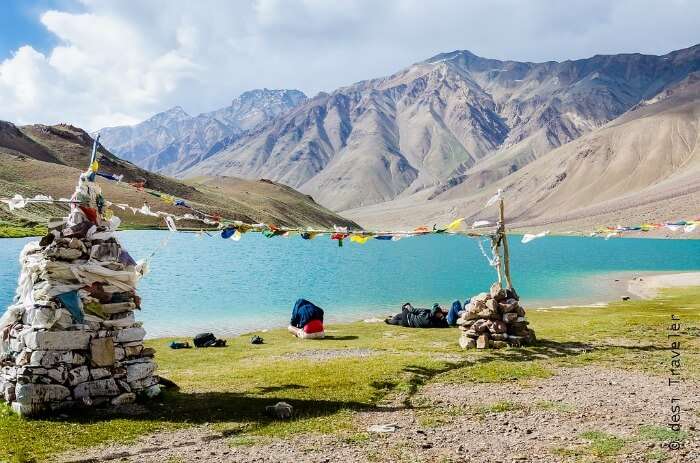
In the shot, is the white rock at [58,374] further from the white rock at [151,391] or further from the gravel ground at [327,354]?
the gravel ground at [327,354]

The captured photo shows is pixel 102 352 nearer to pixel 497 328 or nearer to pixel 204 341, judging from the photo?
pixel 204 341

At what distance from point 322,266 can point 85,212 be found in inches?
2645

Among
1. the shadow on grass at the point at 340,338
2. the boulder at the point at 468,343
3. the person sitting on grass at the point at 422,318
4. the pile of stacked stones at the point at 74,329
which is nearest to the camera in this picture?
the pile of stacked stones at the point at 74,329

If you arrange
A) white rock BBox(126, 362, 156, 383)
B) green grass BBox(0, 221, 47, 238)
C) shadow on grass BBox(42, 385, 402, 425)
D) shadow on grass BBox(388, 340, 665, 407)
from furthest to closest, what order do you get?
green grass BBox(0, 221, 47, 238) → shadow on grass BBox(388, 340, 665, 407) → white rock BBox(126, 362, 156, 383) → shadow on grass BBox(42, 385, 402, 425)

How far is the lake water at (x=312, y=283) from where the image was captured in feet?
137

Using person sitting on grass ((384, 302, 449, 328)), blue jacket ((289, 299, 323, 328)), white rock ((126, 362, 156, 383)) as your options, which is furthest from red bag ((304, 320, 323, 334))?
white rock ((126, 362, 156, 383))

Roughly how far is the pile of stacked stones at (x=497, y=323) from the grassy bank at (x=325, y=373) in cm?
79

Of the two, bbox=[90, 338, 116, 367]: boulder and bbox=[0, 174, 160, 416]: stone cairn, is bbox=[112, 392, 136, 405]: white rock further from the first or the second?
bbox=[90, 338, 116, 367]: boulder

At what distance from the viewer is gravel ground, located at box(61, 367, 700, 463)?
1054 cm

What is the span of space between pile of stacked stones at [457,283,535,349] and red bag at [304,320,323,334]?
883 cm

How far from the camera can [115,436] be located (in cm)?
1210

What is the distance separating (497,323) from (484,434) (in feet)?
36.7

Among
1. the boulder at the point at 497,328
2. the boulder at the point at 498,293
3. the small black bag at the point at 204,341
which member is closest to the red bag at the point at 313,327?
the small black bag at the point at 204,341

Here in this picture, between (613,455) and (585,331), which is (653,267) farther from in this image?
(613,455)
